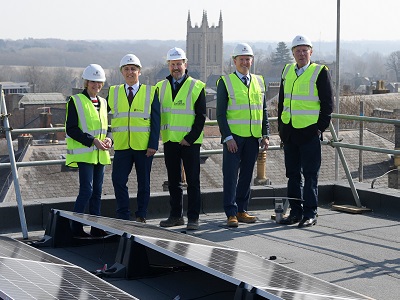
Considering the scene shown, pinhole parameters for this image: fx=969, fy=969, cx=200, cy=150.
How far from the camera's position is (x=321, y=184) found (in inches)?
520

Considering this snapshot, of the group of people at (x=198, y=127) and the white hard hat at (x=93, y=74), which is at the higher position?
the white hard hat at (x=93, y=74)

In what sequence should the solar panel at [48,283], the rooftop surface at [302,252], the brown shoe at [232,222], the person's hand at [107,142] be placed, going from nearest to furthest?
the solar panel at [48,283] < the rooftop surface at [302,252] < the person's hand at [107,142] < the brown shoe at [232,222]

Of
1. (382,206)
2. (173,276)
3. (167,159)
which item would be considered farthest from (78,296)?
(382,206)

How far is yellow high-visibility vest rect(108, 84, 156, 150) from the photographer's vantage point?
35.9 feet

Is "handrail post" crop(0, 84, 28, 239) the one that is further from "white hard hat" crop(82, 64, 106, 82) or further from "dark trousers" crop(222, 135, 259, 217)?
"dark trousers" crop(222, 135, 259, 217)

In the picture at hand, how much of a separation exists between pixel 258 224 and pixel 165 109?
5.79 ft

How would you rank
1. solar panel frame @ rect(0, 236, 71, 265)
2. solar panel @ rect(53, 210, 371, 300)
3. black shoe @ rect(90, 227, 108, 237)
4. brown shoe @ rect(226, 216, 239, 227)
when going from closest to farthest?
solar panel @ rect(53, 210, 371, 300), solar panel frame @ rect(0, 236, 71, 265), black shoe @ rect(90, 227, 108, 237), brown shoe @ rect(226, 216, 239, 227)

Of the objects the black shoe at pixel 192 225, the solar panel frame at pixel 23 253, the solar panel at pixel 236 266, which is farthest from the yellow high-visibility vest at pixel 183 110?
the solar panel frame at pixel 23 253

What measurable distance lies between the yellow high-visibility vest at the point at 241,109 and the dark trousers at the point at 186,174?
21.3 inches

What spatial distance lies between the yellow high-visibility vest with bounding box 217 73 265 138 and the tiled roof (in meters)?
25.2

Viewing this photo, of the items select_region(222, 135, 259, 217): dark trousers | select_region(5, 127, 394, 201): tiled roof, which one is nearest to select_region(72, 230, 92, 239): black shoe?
select_region(222, 135, 259, 217): dark trousers

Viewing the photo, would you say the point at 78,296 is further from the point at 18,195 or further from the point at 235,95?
the point at 235,95

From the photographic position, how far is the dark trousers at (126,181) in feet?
36.1

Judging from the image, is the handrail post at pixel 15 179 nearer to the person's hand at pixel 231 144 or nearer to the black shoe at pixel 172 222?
the black shoe at pixel 172 222
